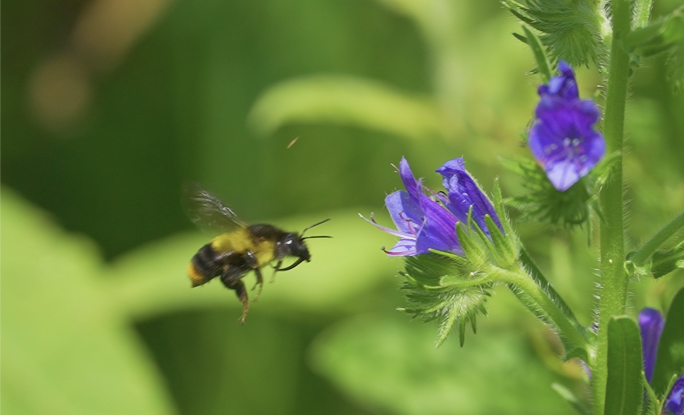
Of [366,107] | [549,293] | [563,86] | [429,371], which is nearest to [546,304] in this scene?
[549,293]

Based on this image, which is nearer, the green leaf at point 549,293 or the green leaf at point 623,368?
the green leaf at point 623,368

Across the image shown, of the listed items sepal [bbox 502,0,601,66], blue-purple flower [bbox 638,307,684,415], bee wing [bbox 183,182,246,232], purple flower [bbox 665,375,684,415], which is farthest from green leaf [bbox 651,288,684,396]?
bee wing [bbox 183,182,246,232]

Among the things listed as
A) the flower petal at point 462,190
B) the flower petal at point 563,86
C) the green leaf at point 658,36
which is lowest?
the flower petal at point 462,190

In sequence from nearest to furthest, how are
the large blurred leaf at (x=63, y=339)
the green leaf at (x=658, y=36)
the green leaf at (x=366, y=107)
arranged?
the green leaf at (x=658, y=36), the large blurred leaf at (x=63, y=339), the green leaf at (x=366, y=107)

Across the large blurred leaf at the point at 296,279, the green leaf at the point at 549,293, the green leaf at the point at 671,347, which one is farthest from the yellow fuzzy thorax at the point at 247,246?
the green leaf at the point at 671,347

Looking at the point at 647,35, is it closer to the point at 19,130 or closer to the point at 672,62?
the point at 672,62

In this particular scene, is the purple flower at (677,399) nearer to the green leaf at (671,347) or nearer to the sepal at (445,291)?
the green leaf at (671,347)
